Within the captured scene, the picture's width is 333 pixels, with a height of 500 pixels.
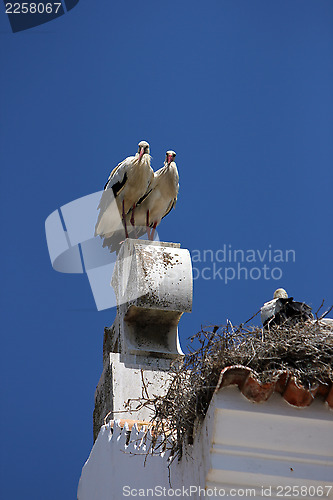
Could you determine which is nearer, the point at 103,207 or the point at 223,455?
the point at 223,455

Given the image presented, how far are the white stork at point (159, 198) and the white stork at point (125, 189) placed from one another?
0.34ft

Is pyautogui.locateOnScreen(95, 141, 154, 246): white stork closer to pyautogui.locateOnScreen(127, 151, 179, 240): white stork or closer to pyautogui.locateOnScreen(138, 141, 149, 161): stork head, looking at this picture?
pyautogui.locateOnScreen(138, 141, 149, 161): stork head

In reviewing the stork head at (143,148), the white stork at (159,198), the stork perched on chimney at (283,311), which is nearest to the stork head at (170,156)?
the white stork at (159,198)

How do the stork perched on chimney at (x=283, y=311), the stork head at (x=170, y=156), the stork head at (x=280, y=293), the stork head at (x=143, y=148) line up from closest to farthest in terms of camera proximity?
the stork perched on chimney at (x=283, y=311)
the stork head at (x=280, y=293)
the stork head at (x=143, y=148)
the stork head at (x=170, y=156)

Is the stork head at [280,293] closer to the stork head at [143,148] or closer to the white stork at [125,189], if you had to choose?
the white stork at [125,189]

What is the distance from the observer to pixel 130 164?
13.7 meters

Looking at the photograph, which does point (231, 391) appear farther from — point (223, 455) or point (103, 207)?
point (103, 207)

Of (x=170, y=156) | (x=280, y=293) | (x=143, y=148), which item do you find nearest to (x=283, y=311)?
(x=280, y=293)

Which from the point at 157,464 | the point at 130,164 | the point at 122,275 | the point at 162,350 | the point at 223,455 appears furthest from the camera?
the point at 130,164

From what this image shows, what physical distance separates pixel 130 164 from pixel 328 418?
781 centimetres

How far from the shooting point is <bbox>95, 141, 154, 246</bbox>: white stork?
1359cm

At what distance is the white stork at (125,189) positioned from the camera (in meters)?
13.6

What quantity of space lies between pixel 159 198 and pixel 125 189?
60 cm

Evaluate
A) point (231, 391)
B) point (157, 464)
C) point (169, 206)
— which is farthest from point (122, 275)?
point (169, 206)
